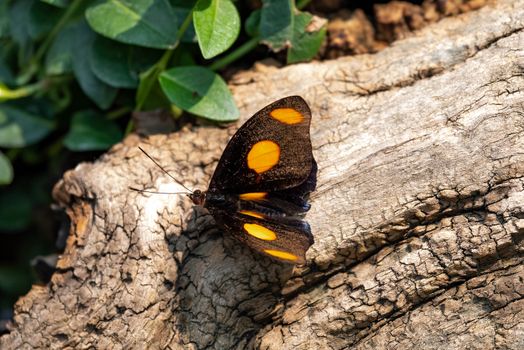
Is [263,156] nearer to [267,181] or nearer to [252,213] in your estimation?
[267,181]

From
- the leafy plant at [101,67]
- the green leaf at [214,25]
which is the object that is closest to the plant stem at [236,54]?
the leafy plant at [101,67]


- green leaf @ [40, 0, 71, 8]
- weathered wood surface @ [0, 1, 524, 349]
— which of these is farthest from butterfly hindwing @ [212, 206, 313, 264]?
green leaf @ [40, 0, 71, 8]

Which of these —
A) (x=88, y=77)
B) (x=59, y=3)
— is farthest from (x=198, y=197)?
(x=59, y=3)

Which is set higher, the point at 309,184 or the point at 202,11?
the point at 202,11

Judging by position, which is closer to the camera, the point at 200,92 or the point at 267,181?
the point at 267,181

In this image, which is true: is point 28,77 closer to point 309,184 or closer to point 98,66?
point 98,66

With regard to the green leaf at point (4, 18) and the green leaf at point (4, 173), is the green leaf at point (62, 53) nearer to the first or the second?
the green leaf at point (4, 18)

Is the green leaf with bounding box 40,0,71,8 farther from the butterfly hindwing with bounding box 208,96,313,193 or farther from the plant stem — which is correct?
the butterfly hindwing with bounding box 208,96,313,193

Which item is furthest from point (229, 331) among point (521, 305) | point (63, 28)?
point (63, 28)
